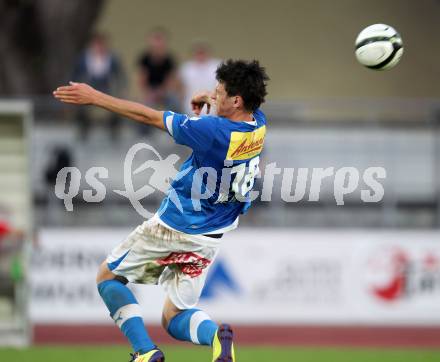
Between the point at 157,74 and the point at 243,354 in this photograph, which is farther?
the point at 157,74

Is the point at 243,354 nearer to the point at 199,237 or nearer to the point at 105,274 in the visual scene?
the point at 105,274

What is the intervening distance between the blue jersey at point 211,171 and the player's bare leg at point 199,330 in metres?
0.62

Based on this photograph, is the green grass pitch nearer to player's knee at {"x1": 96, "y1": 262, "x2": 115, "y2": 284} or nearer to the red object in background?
the red object in background

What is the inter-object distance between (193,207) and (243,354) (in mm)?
4561

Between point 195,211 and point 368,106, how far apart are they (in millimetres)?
7658

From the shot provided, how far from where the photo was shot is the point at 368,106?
15.2 metres

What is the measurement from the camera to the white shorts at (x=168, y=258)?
8.01 metres

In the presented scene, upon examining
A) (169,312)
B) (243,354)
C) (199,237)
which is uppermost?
(199,237)

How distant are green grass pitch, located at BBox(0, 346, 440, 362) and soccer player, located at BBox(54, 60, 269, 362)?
3.00 m

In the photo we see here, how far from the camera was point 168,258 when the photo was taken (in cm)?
810

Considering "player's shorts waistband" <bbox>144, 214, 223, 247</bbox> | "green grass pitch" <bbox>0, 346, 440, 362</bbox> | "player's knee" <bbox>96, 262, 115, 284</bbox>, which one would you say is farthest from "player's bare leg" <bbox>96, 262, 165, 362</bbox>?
"green grass pitch" <bbox>0, 346, 440, 362</bbox>

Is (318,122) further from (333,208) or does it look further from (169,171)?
(169,171)

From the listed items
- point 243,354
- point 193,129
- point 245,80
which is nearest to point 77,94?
point 193,129

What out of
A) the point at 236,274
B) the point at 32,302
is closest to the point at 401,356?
the point at 236,274
